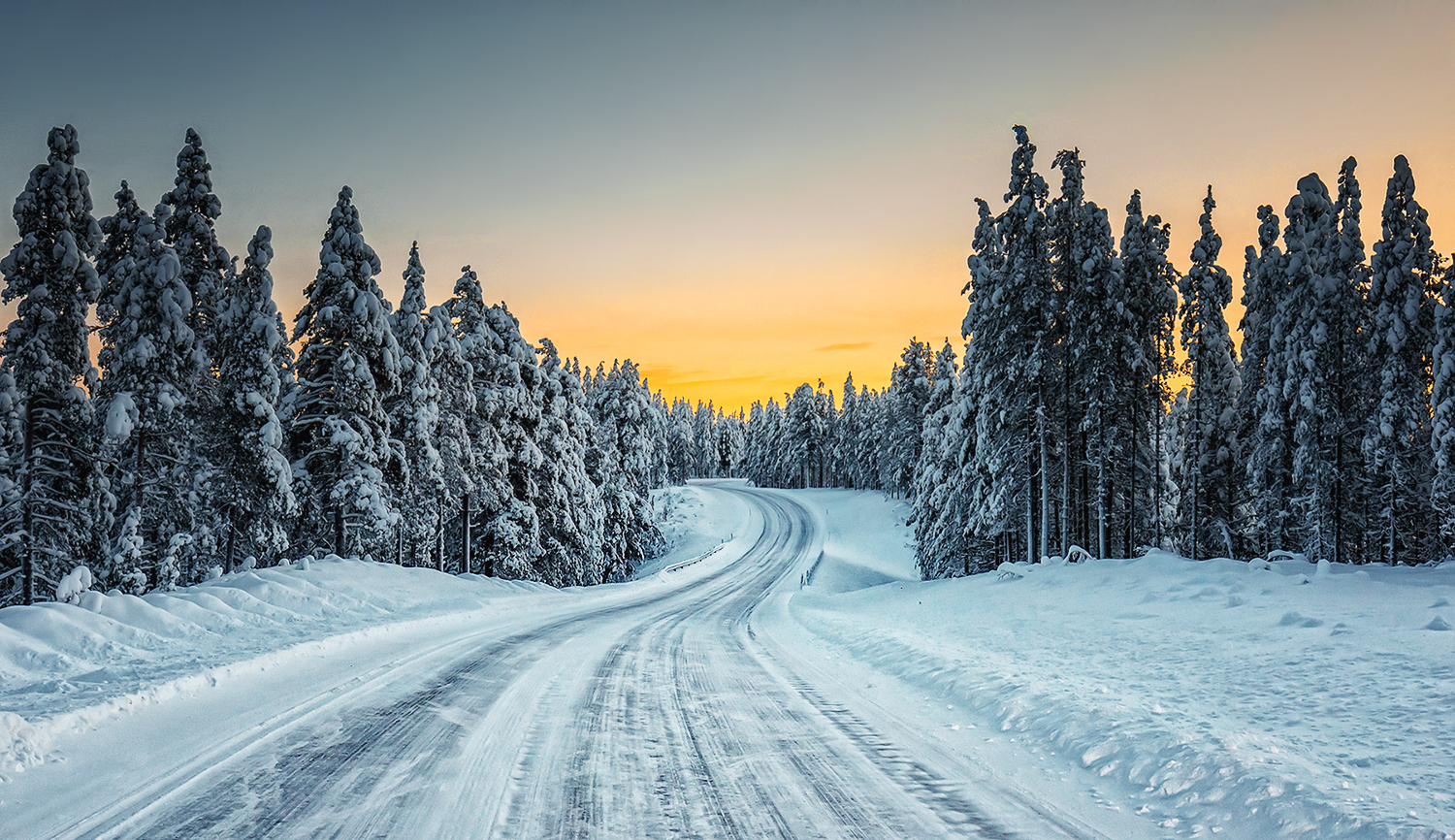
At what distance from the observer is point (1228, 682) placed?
768 cm

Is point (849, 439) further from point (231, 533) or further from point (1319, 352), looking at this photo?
point (231, 533)

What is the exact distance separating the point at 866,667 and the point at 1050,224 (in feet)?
60.0

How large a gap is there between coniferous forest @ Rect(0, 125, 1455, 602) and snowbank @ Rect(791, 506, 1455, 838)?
7811 mm

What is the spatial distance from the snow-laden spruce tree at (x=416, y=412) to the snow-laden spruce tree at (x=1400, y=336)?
31.3 m

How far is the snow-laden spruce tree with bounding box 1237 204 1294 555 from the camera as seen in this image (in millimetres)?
27578

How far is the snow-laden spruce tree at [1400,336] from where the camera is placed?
81.7ft

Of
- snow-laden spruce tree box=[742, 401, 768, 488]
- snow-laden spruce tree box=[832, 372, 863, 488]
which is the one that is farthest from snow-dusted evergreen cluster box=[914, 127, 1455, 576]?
snow-laden spruce tree box=[742, 401, 768, 488]

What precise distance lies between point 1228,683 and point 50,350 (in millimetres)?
27035

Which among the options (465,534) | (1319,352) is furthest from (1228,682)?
(465,534)

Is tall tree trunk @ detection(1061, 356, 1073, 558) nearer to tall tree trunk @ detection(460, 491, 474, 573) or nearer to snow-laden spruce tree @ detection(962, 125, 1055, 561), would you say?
snow-laden spruce tree @ detection(962, 125, 1055, 561)

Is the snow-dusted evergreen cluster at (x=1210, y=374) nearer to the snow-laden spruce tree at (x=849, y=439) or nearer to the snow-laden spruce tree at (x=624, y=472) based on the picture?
the snow-laden spruce tree at (x=624, y=472)

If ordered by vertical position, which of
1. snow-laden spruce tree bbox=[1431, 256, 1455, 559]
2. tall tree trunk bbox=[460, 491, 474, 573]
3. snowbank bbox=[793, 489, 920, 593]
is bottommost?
snowbank bbox=[793, 489, 920, 593]

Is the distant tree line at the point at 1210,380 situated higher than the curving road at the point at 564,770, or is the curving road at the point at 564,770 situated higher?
the distant tree line at the point at 1210,380

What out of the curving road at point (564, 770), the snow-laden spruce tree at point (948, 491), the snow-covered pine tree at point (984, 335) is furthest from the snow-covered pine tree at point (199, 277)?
the snow-laden spruce tree at point (948, 491)
